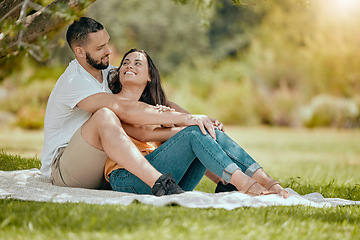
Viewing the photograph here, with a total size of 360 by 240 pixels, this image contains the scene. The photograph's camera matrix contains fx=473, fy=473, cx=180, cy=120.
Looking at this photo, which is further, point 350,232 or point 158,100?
point 158,100

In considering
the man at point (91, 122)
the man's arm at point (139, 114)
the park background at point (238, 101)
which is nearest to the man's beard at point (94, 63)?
the man at point (91, 122)

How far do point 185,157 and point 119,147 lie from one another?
Result: 49 cm

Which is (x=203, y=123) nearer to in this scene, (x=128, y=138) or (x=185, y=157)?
(x=185, y=157)

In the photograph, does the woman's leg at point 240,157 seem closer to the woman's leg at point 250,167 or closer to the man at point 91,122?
the woman's leg at point 250,167

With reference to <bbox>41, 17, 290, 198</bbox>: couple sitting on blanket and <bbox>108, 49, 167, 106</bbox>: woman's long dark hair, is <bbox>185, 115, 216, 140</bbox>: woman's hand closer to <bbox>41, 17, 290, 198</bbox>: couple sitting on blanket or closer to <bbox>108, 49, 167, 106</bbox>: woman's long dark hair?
<bbox>41, 17, 290, 198</bbox>: couple sitting on blanket

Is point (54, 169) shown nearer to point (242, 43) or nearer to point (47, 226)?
point (47, 226)

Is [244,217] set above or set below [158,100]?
below

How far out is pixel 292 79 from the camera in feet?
57.9

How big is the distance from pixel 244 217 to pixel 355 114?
558 inches

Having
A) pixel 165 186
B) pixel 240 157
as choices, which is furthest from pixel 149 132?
pixel 240 157

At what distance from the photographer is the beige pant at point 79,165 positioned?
3365 mm

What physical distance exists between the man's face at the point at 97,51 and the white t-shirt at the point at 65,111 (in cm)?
17

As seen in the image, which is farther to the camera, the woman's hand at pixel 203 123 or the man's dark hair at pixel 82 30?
the man's dark hair at pixel 82 30

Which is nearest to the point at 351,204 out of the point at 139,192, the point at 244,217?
the point at 244,217
